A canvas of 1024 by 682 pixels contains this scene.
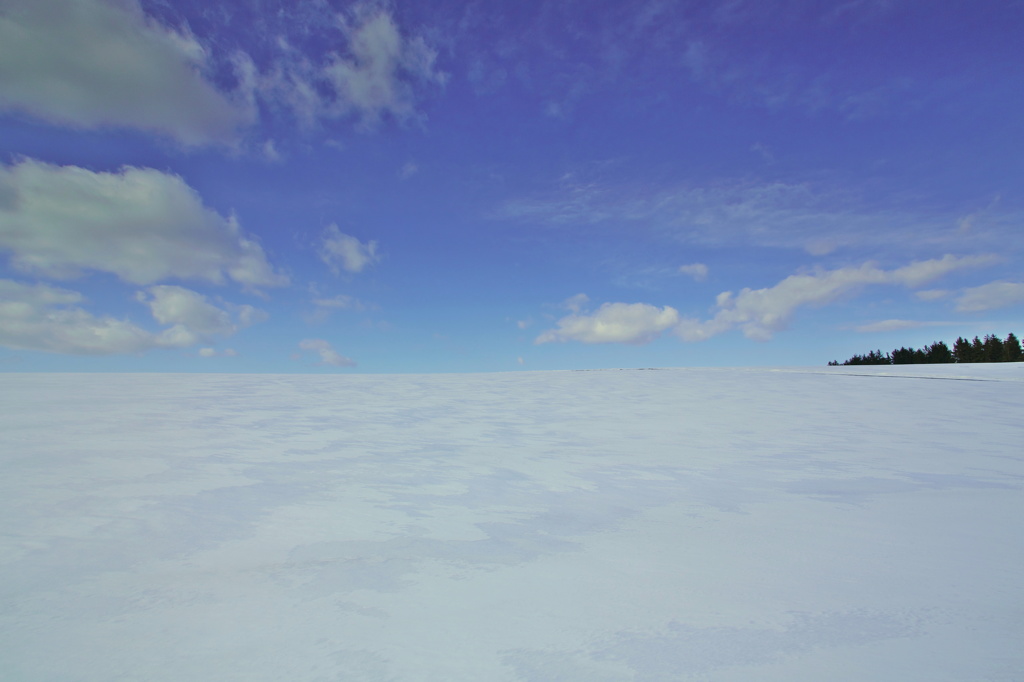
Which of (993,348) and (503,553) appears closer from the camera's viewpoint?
(503,553)

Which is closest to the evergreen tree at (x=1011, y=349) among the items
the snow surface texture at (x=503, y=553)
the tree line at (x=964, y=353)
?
→ the tree line at (x=964, y=353)

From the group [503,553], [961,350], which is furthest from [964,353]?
[503,553]

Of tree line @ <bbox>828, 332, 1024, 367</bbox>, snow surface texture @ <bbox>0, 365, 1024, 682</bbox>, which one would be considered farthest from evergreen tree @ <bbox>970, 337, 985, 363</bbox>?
snow surface texture @ <bbox>0, 365, 1024, 682</bbox>

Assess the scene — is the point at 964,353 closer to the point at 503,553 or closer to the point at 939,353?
the point at 939,353

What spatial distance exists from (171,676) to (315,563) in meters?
0.80

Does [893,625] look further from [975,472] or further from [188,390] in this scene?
[188,390]

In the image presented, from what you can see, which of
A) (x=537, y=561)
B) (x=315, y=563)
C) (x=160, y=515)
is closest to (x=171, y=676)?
(x=315, y=563)

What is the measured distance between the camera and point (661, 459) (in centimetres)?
457

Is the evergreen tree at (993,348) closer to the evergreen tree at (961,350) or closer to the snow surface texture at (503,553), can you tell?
the evergreen tree at (961,350)

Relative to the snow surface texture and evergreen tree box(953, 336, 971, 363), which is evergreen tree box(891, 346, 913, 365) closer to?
evergreen tree box(953, 336, 971, 363)

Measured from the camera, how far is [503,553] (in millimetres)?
2529

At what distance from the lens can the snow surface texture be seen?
66.9 inches

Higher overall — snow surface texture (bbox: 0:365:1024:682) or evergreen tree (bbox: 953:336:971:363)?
evergreen tree (bbox: 953:336:971:363)

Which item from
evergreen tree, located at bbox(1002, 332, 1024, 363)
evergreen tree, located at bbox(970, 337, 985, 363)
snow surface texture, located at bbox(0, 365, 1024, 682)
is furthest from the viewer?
evergreen tree, located at bbox(970, 337, 985, 363)
